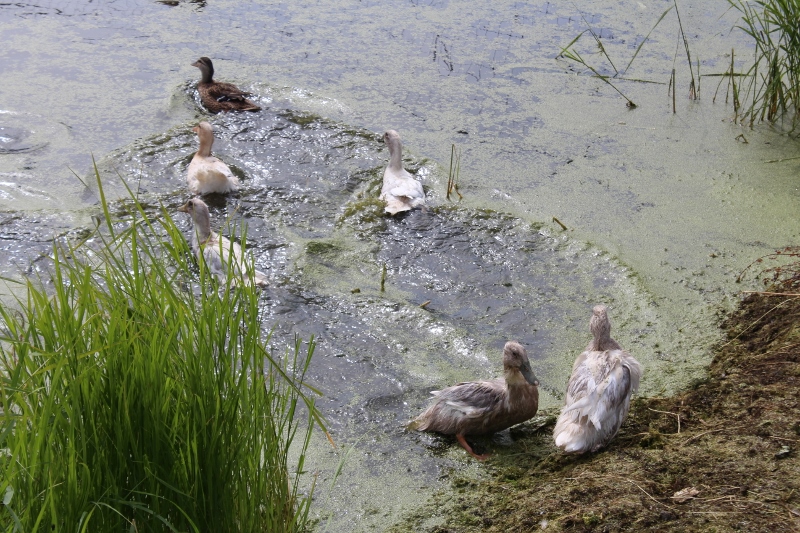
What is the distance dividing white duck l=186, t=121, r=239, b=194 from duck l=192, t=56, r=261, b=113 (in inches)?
38.3

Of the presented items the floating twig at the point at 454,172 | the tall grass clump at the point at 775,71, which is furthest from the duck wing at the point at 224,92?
the tall grass clump at the point at 775,71

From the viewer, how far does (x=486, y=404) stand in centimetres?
352

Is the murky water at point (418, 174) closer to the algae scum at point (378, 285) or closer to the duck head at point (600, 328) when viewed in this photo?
the algae scum at point (378, 285)

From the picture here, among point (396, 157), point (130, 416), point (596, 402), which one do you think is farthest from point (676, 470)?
point (396, 157)

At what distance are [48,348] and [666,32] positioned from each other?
776 centimetres

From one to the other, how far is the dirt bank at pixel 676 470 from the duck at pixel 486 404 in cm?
16

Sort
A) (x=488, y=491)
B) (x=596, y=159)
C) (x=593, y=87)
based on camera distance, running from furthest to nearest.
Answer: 1. (x=593, y=87)
2. (x=596, y=159)
3. (x=488, y=491)

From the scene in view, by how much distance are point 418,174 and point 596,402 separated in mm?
3311

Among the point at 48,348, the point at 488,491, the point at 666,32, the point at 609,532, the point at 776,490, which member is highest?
the point at 666,32

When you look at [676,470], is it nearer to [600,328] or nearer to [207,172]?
[600,328]

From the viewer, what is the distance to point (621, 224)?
5.38 metres

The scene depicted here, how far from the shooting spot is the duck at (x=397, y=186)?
18.3ft

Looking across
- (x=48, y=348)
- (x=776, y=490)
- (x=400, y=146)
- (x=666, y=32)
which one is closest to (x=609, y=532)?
(x=776, y=490)

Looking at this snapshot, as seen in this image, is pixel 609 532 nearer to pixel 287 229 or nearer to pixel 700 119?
pixel 287 229
